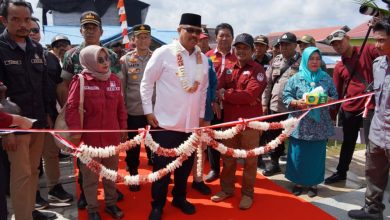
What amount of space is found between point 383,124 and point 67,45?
15.0 ft

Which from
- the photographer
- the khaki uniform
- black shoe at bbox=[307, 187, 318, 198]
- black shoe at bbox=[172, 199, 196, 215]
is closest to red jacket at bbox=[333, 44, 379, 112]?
the khaki uniform

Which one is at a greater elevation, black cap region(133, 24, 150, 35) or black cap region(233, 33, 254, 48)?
black cap region(133, 24, 150, 35)

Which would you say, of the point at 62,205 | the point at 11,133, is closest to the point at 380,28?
the point at 11,133

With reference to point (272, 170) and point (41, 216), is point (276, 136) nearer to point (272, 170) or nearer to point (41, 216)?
point (272, 170)

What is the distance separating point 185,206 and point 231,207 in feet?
1.83

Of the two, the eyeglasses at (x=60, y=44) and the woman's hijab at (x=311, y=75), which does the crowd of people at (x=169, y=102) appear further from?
the eyeglasses at (x=60, y=44)

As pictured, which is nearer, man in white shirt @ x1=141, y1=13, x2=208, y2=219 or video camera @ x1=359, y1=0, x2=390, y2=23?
video camera @ x1=359, y1=0, x2=390, y2=23

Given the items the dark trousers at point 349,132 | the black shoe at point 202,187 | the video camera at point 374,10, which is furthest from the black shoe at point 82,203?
the video camera at point 374,10

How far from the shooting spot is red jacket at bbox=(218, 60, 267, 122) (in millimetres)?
3553

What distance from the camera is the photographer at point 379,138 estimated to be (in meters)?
3.11

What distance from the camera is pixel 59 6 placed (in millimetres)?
20062

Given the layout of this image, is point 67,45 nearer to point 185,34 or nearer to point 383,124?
point 185,34

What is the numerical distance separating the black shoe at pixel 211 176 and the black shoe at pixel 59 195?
71.2 inches

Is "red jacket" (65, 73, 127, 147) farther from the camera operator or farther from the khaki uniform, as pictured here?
the camera operator
